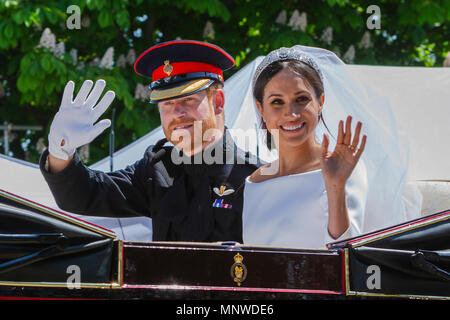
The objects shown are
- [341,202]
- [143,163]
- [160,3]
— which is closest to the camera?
[341,202]

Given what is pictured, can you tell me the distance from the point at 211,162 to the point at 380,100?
2.36ft

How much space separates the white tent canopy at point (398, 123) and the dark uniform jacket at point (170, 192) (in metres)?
0.43

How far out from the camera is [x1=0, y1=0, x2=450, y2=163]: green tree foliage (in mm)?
4926

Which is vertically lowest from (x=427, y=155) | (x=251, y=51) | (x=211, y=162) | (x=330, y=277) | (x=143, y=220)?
(x=330, y=277)

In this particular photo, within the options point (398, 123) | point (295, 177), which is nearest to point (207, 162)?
point (295, 177)

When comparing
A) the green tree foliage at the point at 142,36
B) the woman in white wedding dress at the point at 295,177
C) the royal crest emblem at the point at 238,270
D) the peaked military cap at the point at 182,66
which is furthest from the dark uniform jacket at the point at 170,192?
the green tree foliage at the point at 142,36

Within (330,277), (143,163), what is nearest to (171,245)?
(330,277)

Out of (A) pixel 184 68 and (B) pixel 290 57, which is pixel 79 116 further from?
(B) pixel 290 57

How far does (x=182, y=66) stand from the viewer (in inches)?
96.3

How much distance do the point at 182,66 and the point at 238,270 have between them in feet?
3.01

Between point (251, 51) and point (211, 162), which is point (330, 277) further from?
point (251, 51)

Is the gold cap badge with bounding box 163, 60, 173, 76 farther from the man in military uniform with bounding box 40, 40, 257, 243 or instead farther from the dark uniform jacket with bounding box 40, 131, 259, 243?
the dark uniform jacket with bounding box 40, 131, 259, 243

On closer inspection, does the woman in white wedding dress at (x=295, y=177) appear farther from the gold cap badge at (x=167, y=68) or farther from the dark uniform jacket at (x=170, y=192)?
the gold cap badge at (x=167, y=68)
